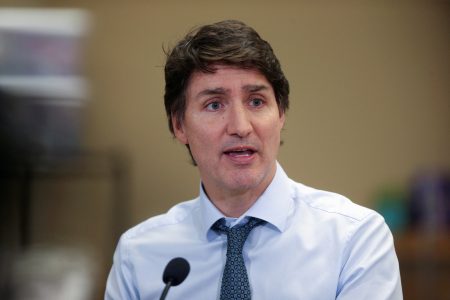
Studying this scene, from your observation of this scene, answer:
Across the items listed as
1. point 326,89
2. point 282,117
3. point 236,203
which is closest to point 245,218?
point 236,203

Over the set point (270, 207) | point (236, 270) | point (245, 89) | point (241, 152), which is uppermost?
point (245, 89)

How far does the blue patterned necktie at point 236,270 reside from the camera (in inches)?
44.6

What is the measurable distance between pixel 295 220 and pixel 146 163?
120cm

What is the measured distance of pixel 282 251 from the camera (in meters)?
1.19

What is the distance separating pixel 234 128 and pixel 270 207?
0.62ft

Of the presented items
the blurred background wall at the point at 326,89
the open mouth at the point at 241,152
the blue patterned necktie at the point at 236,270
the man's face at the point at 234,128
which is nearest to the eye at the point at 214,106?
the man's face at the point at 234,128

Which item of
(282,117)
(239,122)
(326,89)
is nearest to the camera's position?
(239,122)

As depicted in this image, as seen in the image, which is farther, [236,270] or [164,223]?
[164,223]

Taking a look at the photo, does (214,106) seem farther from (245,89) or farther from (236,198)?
(236,198)

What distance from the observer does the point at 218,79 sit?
3.91ft

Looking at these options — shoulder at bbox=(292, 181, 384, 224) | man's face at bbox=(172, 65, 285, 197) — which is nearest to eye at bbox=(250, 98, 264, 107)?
man's face at bbox=(172, 65, 285, 197)

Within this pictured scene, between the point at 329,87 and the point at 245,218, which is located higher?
the point at 329,87

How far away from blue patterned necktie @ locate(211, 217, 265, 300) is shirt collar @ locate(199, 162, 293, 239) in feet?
0.11

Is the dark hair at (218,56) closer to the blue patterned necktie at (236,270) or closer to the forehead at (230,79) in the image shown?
the forehead at (230,79)
